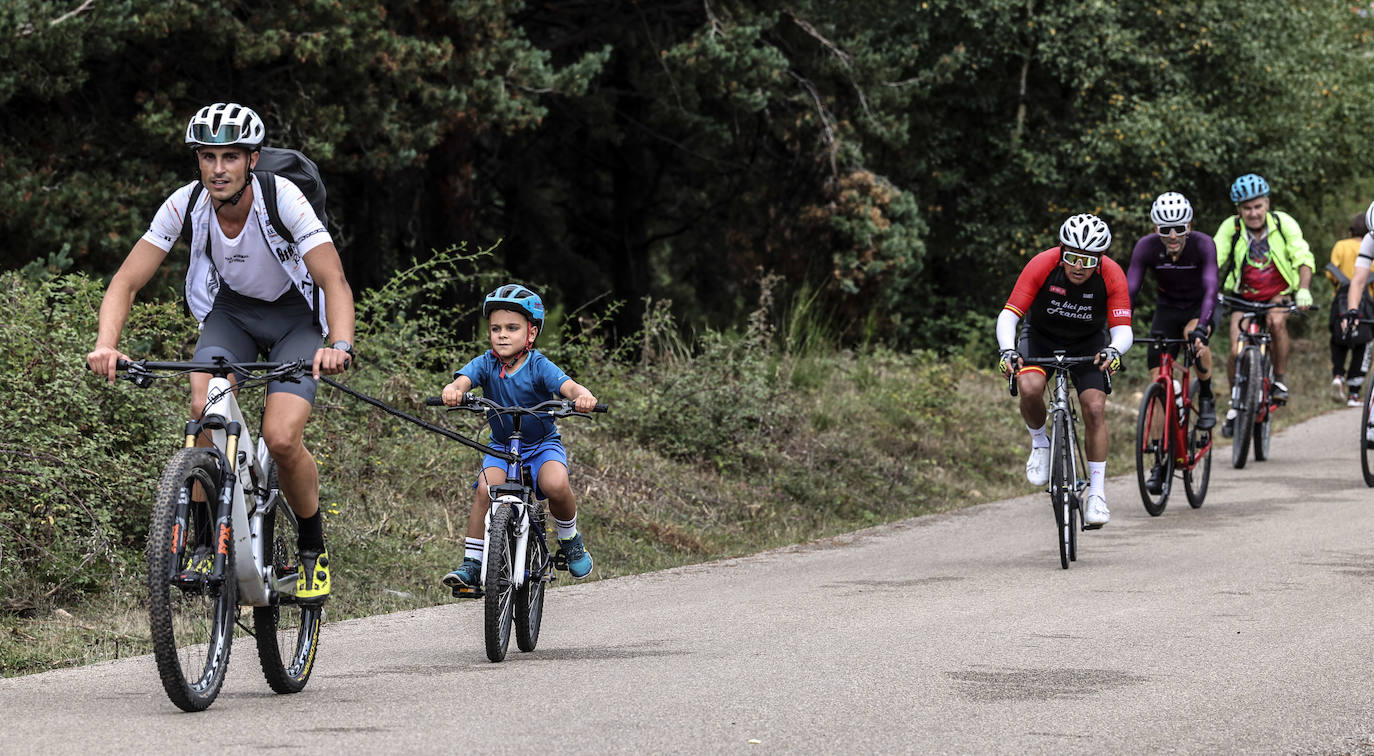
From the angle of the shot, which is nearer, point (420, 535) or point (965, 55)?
point (420, 535)

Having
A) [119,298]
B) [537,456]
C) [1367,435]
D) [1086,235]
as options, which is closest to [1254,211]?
[1367,435]

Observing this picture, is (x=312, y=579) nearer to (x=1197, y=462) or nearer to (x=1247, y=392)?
(x=1197, y=462)

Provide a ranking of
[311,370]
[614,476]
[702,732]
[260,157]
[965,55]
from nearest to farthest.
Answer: [702,732] → [311,370] → [260,157] → [614,476] → [965,55]

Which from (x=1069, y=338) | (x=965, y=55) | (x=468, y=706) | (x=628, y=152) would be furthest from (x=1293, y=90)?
(x=468, y=706)

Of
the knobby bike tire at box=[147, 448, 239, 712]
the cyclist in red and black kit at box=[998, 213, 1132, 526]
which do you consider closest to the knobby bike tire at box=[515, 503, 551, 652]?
the knobby bike tire at box=[147, 448, 239, 712]

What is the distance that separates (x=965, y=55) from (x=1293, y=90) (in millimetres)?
6218

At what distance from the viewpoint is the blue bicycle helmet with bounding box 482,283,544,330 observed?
7.66m

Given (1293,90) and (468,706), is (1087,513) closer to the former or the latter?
(468,706)

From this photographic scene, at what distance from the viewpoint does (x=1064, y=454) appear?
10445 millimetres

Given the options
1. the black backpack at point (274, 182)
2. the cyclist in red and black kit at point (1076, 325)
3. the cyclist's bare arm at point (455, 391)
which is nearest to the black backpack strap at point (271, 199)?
the black backpack at point (274, 182)

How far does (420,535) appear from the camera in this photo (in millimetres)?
11016

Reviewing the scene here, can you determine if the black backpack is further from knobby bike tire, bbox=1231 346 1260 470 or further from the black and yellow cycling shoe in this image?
knobby bike tire, bbox=1231 346 1260 470

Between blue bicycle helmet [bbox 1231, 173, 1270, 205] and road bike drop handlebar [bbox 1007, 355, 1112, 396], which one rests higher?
blue bicycle helmet [bbox 1231, 173, 1270, 205]

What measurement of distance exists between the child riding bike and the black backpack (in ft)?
3.59
